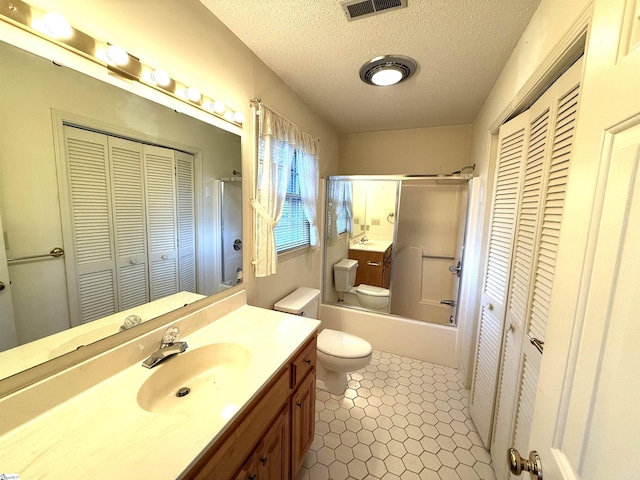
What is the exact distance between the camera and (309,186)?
2.23 metres

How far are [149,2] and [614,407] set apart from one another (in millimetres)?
1730

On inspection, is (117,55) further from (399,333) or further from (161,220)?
(399,333)

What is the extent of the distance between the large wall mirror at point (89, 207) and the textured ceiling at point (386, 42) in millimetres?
629

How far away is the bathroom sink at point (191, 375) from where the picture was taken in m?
0.94

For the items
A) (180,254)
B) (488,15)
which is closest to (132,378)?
(180,254)

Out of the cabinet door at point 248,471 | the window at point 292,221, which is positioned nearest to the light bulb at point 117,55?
the window at point 292,221

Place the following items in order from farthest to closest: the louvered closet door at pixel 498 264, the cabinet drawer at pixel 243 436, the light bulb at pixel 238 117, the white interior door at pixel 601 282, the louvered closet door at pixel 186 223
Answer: the light bulb at pixel 238 117
the louvered closet door at pixel 498 264
the louvered closet door at pixel 186 223
the cabinet drawer at pixel 243 436
the white interior door at pixel 601 282

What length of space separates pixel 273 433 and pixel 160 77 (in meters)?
1.51

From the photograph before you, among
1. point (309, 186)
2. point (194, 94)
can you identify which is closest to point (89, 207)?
point (194, 94)

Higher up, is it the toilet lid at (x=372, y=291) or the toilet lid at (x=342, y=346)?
the toilet lid at (x=372, y=291)

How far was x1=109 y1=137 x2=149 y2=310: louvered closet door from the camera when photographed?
96 cm

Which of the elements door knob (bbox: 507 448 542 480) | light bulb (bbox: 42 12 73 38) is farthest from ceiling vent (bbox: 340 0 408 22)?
door knob (bbox: 507 448 542 480)

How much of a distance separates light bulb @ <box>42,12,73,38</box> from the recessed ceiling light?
1.39 meters

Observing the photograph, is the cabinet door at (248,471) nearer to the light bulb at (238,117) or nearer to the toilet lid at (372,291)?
the light bulb at (238,117)
